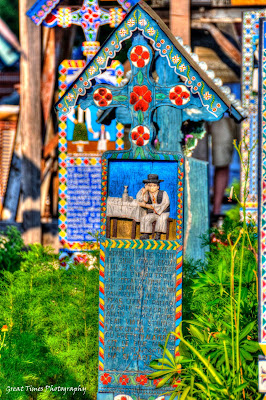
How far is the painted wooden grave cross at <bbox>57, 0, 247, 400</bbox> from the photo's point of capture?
4.70 meters

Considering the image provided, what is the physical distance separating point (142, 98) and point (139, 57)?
0.28 m

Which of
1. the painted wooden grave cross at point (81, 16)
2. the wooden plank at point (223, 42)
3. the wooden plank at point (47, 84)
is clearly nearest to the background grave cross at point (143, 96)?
the painted wooden grave cross at point (81, 16)

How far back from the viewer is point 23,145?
9.21 m

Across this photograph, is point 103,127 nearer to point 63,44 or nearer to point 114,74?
point 114,74

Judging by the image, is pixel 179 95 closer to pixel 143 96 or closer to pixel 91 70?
pixel 143 96

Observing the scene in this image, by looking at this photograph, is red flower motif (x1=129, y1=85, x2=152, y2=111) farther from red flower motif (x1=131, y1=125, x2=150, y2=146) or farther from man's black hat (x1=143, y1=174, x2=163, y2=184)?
man's black hat (x1=143, y1=174, x2=163, y2=184)

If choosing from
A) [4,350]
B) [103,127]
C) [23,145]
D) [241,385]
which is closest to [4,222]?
[23,145]

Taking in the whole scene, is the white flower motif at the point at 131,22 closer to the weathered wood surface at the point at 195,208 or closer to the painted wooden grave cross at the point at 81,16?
the weathered wood surface at the point at 195,208

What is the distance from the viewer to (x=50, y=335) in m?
5.22

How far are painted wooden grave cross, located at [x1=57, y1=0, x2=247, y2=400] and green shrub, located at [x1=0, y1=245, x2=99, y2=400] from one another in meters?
0.38

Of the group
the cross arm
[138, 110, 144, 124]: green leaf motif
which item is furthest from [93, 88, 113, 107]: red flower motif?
[138, 110, 144, 124]: green leaf motif

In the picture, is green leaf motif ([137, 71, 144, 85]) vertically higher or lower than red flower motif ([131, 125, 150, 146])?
higher

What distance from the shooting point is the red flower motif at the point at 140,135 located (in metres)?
4.79

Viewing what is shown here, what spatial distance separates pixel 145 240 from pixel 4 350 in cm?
117
